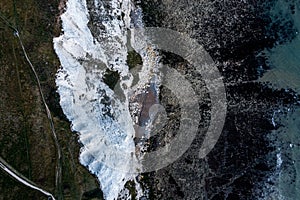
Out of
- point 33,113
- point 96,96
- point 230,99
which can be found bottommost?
point 230,99

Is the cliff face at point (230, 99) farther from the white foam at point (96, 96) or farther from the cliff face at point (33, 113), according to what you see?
the cliff face at point (33, 113)

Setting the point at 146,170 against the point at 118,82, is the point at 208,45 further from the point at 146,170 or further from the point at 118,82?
the point at 146,170

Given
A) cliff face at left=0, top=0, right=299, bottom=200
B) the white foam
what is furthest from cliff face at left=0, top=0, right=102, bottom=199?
cliff face at left=0, top=0, right=299, bottom=200

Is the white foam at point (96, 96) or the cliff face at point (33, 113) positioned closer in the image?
the cliff face at point (33, 113)

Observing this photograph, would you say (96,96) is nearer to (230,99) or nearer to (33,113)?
(33,113)

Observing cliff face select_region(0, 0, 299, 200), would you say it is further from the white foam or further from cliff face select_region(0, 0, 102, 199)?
cliff face select_region(0, 0, 102, 199)

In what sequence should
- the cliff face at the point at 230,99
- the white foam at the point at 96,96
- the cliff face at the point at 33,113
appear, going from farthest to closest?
the cliff face at the point at 230,99
the white foam at the point at 96,96
the cliff face at the point at 33,113

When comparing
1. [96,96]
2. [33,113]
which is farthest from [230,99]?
[33,113]

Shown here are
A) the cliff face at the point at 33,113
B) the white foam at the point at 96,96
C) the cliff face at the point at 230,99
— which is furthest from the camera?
the cliff face at the point at 230,99

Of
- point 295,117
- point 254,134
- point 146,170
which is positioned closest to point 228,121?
point 254,134

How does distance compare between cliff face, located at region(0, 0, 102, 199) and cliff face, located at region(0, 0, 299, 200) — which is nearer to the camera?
cliff face, located at region(0, 0, 102, 199)

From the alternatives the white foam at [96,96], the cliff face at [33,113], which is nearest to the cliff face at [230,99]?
the white foam at [96,96]
